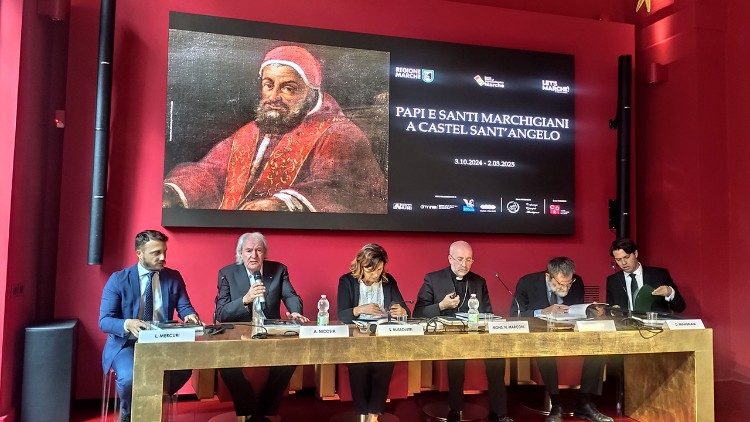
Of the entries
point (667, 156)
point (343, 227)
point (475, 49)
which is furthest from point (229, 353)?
point (667, 156)

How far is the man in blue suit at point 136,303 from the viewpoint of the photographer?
9.43ft

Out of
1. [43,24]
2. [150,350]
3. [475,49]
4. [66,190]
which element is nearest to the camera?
[150,350]

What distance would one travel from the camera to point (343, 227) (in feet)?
13.5

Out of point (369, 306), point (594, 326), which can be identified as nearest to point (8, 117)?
point (369, 306)

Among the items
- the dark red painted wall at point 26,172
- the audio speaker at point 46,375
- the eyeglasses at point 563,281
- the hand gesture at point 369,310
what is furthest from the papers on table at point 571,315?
the dark red painted wall at point 26,172

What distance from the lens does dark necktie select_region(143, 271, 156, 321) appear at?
3072mm

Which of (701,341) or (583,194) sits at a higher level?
(583,194)

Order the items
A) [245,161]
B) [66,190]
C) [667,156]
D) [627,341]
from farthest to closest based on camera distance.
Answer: [667,156]
[245,161]
[66,190]
[627,341]

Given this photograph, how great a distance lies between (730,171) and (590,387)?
92.9 inches

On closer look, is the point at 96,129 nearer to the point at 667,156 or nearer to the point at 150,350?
the point at 150,350

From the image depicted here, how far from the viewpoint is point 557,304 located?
11.3ft

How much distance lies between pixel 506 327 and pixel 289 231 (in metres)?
1.86

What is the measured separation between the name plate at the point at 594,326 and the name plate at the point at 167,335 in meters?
1.90

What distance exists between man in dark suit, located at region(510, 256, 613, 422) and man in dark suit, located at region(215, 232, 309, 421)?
58.3 inches
